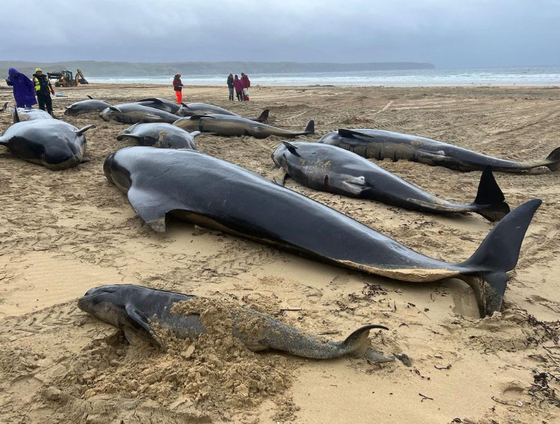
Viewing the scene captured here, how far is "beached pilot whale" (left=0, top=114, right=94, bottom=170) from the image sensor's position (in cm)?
768

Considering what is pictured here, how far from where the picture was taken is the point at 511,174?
333 inches

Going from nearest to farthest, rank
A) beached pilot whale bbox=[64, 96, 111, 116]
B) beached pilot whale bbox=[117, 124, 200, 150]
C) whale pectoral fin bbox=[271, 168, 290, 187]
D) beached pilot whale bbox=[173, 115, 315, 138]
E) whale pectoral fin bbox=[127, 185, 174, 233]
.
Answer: whale pectoral fin bbox=[127, 185, 174, 233], whale pectoral fin bbox=[271, 168, 290, 187], beached pilot whale bbox=[117, 124, 200, 150], beached pilot whale bbox=[173, 115, 315, 138], beached pilot whale bbox=[64, 96, 111, 116]

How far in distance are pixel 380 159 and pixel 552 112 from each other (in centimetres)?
1124

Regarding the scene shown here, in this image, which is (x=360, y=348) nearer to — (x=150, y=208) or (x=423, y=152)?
(x=150, y=208)

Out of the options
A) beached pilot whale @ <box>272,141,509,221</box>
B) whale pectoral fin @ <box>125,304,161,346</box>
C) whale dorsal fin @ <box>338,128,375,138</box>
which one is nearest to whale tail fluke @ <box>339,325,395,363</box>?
whale pectoral fin @ <box>125,304,161,346</box>

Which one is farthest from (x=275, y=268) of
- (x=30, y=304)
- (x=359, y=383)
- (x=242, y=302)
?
(x=30, y=304)

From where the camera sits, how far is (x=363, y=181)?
677 cm

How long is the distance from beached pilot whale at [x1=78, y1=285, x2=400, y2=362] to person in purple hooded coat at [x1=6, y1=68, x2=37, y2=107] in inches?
525

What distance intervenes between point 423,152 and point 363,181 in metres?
3.07

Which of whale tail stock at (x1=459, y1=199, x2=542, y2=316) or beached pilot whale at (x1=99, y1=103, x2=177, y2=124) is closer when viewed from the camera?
whale tail stock at (x1=459, y1=199, x2=542, y2=316)

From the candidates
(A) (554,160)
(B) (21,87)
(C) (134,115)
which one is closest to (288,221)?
(A) (554,160)

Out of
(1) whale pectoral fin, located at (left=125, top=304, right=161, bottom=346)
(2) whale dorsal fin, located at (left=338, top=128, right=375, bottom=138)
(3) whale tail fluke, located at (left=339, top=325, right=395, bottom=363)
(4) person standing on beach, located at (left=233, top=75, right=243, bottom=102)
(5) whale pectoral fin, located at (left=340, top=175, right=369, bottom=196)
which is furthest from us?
(4) person standing on beach, located at (left=233, top=75, right=243, bottom=102)

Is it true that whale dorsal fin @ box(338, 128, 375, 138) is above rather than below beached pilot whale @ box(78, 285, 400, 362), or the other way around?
above

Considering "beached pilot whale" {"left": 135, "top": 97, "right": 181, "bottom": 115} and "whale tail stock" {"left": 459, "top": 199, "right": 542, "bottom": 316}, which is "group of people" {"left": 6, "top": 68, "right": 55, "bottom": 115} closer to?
"beached pilot whale" {"left": 135, "top": 97, "right": 181, "bottom": 115}
